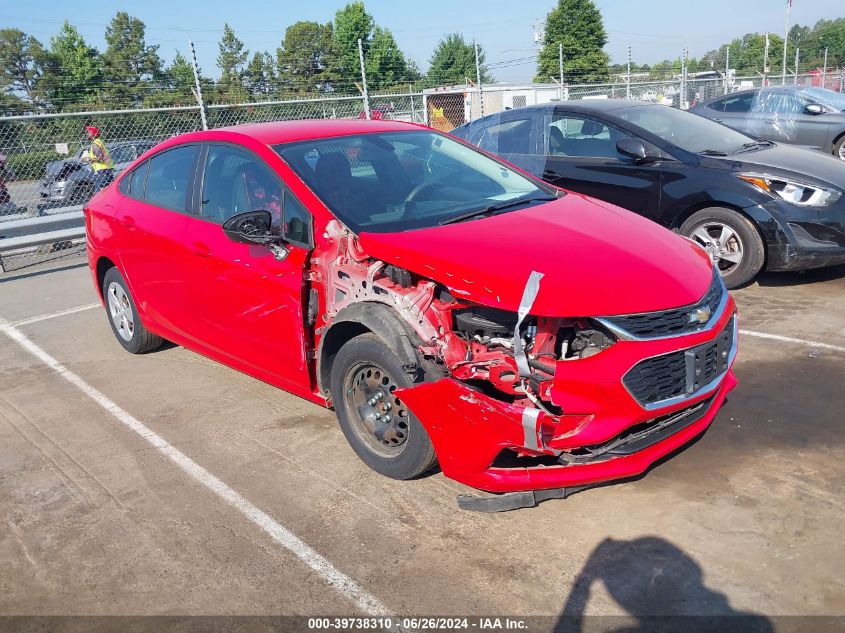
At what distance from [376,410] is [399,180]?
1.40m

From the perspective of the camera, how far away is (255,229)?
154 inches

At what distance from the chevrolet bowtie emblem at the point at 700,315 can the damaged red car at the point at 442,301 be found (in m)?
0.01

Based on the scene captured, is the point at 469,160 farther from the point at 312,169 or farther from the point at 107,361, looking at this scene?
the point at 107,361

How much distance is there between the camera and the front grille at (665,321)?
302 cm

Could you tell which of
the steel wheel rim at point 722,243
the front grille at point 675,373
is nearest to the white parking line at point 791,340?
the steel wheel rim at point 722,243

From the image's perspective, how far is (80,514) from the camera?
145 inches

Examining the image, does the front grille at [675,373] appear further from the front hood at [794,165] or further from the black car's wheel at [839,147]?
the black car's wheel at [839,147]

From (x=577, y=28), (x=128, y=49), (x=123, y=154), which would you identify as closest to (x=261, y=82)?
(x=123, y=154)

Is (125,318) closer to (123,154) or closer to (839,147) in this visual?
(123,154)

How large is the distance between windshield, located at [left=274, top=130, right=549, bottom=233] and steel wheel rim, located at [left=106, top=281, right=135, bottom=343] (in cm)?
240

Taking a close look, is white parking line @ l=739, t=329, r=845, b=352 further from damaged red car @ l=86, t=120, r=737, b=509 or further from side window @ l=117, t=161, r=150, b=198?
side window @ l=117, t=161, r=150, b=198

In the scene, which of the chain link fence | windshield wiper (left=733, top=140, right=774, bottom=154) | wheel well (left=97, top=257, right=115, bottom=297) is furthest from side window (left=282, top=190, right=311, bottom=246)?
the chain link fence

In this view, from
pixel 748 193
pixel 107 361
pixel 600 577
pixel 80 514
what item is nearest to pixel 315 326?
pixel 80 514

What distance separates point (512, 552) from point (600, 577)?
38 centimetres
